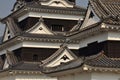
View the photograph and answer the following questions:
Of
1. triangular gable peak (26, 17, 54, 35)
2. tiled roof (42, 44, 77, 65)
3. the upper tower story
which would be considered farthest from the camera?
the upper tower story

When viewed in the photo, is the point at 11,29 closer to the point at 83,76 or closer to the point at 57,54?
the point at 57,54

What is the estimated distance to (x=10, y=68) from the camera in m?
30.1

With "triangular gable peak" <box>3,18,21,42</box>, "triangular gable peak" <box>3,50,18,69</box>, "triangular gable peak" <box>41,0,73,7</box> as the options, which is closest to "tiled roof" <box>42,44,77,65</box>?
"triangular gable peak" <box>3,50,18,69</box>

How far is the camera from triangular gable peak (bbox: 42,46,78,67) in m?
31.5

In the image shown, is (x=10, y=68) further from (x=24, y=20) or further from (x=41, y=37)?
(x=24, y=20)

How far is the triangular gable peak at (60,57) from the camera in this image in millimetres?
31484

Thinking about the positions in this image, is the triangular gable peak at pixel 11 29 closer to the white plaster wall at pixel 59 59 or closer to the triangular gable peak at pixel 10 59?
the triangular gable peak at pixel 10 59

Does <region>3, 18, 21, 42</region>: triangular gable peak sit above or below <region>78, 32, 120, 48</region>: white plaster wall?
above

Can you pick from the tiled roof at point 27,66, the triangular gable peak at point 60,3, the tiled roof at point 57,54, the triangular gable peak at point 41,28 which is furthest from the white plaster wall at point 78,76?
the triangular gable peak at point 60,3

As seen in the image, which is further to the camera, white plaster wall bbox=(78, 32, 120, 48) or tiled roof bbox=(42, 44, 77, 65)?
tiled roof bbox=(42, 44, 77, 65)

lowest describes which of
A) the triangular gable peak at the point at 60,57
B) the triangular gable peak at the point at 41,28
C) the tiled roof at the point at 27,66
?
the tiled roof at the point at 27,66

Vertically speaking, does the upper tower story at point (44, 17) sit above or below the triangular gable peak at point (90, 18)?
above

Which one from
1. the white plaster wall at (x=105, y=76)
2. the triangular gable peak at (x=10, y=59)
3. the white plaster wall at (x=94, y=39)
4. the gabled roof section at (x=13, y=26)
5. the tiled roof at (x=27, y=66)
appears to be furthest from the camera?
the gabled roof section at (x=13, y=26)

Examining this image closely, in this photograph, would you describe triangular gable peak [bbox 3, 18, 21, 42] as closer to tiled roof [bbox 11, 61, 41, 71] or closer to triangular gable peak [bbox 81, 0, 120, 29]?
tiled roof [bbox 11, 61, 41, 71]
